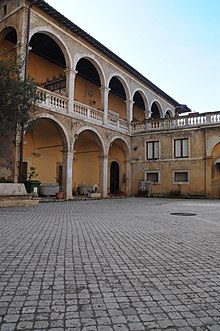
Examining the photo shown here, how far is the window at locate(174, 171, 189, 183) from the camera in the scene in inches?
886

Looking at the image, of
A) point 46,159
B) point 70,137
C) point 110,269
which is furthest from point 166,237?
point 46,159

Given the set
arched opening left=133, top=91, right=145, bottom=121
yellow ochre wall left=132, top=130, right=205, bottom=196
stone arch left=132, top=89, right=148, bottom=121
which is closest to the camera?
yellow ochre wall left=132, top=130, right=205, bottom=196

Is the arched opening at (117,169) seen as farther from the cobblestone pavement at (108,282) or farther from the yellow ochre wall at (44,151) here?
the cobblestone pavement at (108,282)

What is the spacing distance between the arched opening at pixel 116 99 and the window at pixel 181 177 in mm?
8077

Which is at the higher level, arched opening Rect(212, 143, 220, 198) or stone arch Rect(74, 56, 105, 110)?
stone arch Rect(74, 56, 105, 110)

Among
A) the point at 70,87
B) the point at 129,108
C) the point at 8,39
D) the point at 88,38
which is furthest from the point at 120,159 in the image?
the point at 8,39

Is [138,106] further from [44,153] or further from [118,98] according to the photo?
[44,153]

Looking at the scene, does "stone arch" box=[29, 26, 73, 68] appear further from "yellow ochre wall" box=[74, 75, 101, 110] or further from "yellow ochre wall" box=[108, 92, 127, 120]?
"yellow ochre wall" box=[108, 92, 127, 120]

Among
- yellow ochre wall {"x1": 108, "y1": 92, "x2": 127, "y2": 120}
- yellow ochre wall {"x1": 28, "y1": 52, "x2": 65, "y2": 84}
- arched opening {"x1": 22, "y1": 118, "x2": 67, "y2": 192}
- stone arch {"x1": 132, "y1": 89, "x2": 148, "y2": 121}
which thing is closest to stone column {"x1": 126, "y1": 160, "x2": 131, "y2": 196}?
yellow ochre wall {"x1": 108, "y1": 92, "x2": 127, "y2": 120}

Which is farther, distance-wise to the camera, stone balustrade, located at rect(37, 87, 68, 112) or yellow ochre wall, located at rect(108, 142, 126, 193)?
yellow ochre wall, located at rect(108, 142, 126, 193)

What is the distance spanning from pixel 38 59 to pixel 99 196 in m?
11.0

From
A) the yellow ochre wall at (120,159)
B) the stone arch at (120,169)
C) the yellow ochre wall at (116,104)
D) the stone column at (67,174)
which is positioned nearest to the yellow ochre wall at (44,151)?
the stone column at (67,174)

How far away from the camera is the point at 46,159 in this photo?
22.3 meters

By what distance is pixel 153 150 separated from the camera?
2420cm
